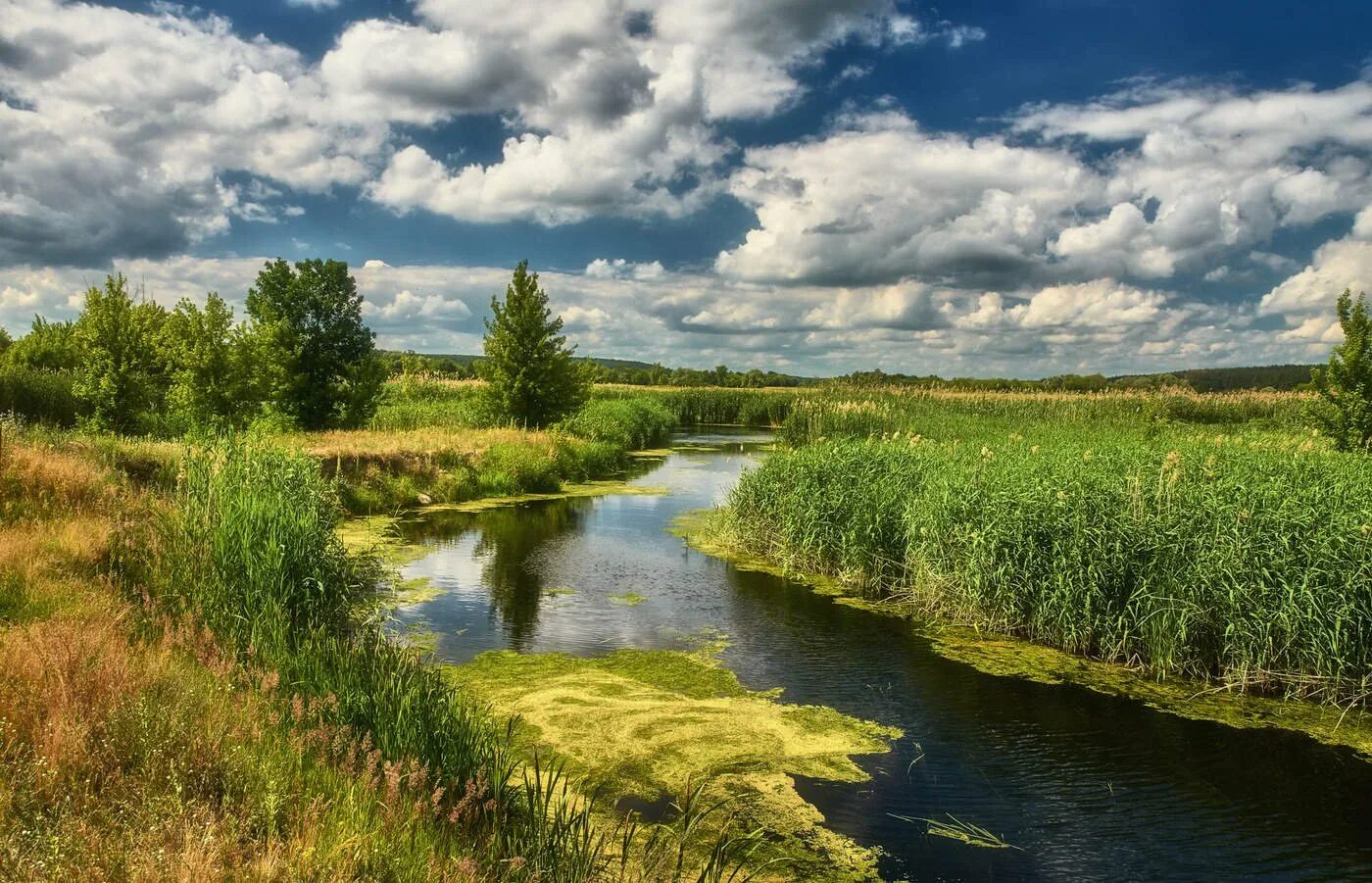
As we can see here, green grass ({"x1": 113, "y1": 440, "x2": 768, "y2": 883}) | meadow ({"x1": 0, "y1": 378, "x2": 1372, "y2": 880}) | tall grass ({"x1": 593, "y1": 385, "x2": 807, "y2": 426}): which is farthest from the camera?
tall grass ({"x1": 593, "y1": 385, "x2": 807, "y2": 426})

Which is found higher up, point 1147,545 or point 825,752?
point 1147,545

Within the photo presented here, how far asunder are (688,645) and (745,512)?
5.45 metres

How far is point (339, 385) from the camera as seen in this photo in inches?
902

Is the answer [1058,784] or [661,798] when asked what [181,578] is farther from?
[1058,784]

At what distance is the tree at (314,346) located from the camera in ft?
71.7

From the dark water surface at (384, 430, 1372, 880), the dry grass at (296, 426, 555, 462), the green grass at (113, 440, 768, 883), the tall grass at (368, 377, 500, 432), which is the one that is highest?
the tall grass at (368, 377, 500, 432)

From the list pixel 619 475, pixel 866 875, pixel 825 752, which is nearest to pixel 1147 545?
pixel 825 752

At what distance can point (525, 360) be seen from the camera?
2823cm

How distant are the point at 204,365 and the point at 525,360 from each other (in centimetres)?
1095

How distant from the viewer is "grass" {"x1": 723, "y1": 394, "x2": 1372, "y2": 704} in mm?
7531

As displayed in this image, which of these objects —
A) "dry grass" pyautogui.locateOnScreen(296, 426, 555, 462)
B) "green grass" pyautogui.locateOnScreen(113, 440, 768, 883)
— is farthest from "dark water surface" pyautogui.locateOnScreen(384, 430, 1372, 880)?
"dry grass" pyautogui.locateOnScreen(296, 426, 555, 462)

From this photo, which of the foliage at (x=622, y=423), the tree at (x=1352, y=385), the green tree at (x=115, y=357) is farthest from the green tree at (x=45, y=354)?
the tree at (x=1352, y=385)

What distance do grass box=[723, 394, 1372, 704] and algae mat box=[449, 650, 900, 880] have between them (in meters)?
3.26

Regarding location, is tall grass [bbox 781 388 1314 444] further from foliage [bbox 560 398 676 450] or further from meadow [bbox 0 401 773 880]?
meadow [bbox 0 401 773 880]
